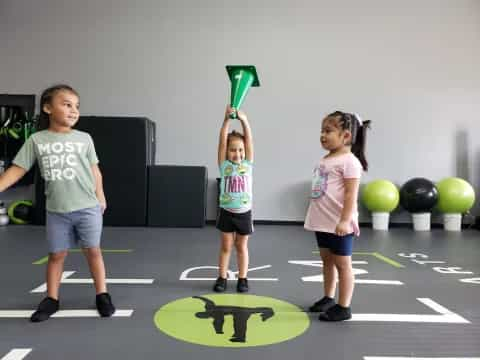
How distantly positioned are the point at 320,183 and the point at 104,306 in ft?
3.75

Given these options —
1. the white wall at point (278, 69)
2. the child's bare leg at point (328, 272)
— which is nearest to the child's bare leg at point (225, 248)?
the child's bare leg at point (328, 272)

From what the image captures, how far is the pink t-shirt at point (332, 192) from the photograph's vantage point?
5.61ft

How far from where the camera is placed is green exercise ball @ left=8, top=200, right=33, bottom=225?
4781 mm

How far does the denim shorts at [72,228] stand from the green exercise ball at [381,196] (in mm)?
3844

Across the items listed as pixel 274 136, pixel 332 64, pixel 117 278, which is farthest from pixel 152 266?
pixel 332 64

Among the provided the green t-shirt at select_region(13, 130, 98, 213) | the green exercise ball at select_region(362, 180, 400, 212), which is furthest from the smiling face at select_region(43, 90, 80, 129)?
the green exercise ball at select_region(362, 180, 400, 212)

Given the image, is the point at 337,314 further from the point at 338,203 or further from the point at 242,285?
the point at 242,285

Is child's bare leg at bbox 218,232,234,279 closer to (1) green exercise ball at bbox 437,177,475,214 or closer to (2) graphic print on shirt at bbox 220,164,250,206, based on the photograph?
(2) graphic print on shirt at bbox 220,164,250,206

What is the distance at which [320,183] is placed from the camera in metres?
1.78

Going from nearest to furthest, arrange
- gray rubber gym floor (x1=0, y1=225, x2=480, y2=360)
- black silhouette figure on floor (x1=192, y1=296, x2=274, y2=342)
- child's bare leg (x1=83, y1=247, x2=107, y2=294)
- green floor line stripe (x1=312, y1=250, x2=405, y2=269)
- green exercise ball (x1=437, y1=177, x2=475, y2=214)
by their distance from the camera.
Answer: gray rubber gym floor (x1=0, y1=225, x2=480, y2=360), black silhouette figure on floor (x1=192, y1=296, x2=274, y2=342), child's bare leg (x1=83, y1=247, x2=107, y2=294), green floor line stripe (x1=312, y1=250, x2=405, y2=269), green exercise ball (x1=437, y1=177, x2=475, y2=214)

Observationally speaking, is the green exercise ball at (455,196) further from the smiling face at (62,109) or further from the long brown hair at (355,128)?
the smiling face at (62,109)

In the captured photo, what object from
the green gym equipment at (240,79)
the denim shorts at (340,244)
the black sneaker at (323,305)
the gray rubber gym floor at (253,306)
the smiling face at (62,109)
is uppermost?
the green gym equipment at (240,79)

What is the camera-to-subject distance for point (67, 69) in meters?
5.29

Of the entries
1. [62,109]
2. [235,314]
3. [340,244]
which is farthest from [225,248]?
[62,109]
